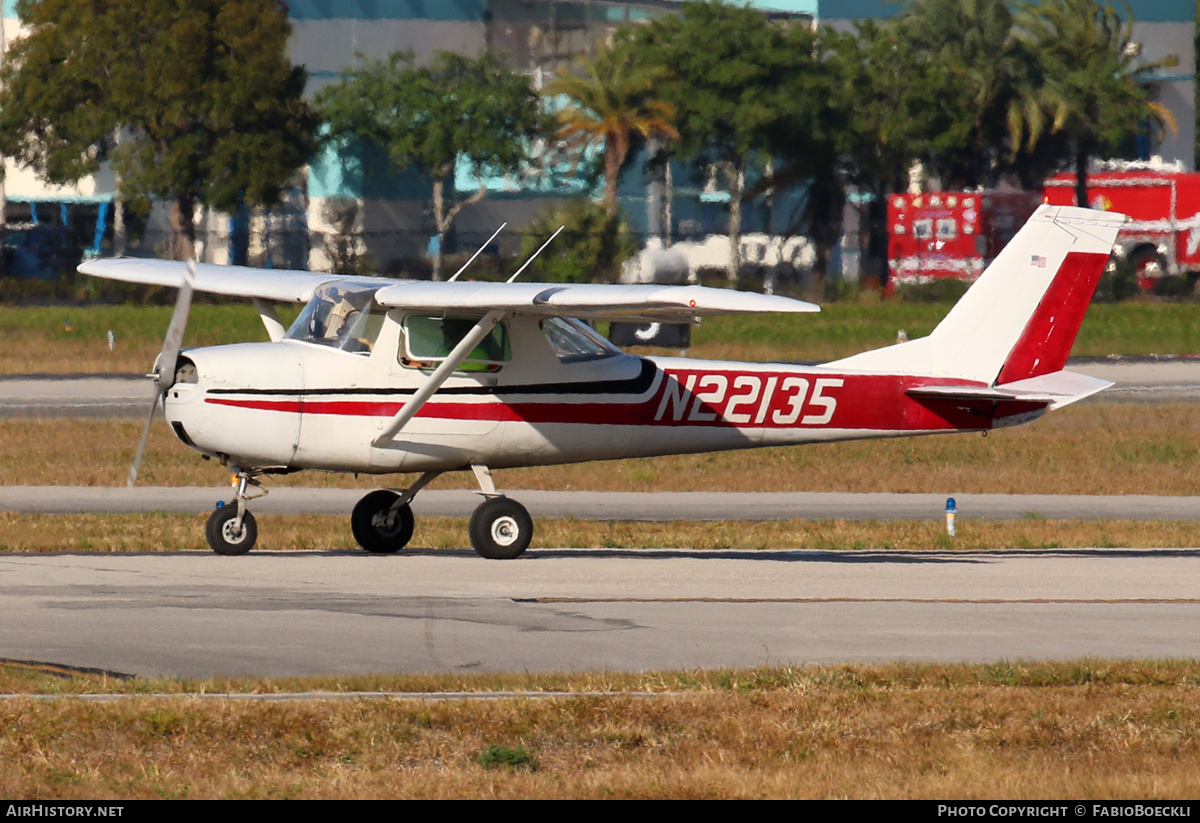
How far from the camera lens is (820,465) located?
2386 cm

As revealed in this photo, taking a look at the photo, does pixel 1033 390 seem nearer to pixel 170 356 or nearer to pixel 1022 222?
pixel 170 356

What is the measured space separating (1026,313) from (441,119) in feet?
162

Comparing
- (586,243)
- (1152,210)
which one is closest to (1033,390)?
(586,243)

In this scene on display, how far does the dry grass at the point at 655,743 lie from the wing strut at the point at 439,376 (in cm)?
559

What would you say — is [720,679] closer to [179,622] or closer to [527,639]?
[527,639]

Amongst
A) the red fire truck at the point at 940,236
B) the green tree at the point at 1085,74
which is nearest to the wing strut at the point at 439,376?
the red fire truck at the point at 940,236

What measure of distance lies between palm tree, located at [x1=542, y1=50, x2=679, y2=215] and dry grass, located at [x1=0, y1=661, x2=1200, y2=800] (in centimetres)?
5311

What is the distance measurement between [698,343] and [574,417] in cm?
2791

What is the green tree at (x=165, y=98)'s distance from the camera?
56250 mm

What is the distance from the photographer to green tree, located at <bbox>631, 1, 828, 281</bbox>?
195 ft

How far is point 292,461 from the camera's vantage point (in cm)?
1443

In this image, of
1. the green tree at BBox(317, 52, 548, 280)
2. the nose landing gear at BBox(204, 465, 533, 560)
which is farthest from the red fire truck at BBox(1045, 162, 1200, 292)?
the nose landing gear at BBox(204, 465, 533, 560)
